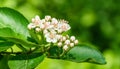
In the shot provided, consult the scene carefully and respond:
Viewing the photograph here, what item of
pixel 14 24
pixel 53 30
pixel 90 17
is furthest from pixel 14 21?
pixel 90 17

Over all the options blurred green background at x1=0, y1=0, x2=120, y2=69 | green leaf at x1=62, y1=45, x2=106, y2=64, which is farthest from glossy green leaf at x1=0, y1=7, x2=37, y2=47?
blurred green background at x1=0, y1=0, x2=120, y2=69

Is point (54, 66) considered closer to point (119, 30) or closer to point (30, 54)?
point (119, 30)

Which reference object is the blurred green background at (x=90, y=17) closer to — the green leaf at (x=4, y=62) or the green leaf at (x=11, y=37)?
the green leaf at (x=4, y=62)

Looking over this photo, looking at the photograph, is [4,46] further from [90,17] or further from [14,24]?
[90,17]

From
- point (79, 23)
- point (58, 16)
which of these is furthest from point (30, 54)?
point (79, 23)

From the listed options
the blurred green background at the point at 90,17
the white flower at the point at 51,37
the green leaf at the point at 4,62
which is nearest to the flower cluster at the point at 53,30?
the white flower at the point at 51,37

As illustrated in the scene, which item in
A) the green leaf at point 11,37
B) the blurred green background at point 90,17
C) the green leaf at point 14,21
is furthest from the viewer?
the blurred green background at point 90,17

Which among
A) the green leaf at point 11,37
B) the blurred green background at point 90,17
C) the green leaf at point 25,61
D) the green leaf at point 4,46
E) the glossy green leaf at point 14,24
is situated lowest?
the green leaf at point 25,61
